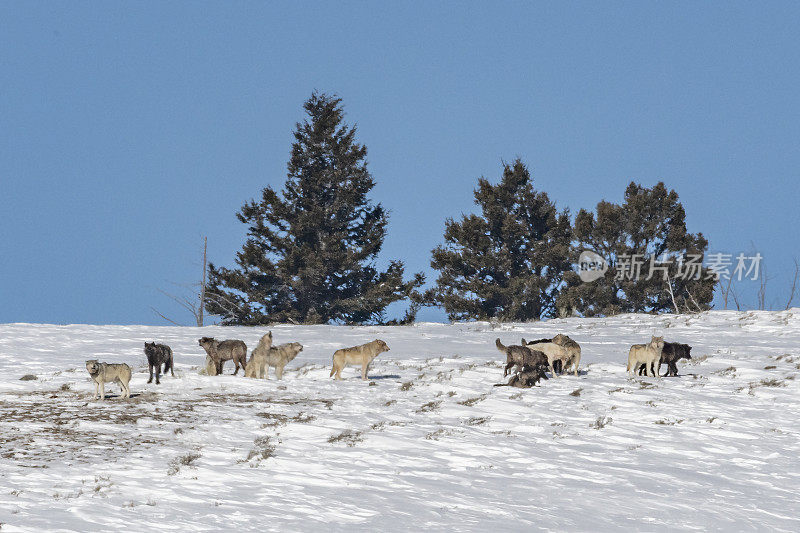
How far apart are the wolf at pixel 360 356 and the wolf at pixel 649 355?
19.8 ft

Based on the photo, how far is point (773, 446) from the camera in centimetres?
1252

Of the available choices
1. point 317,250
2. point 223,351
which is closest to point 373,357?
point 223,351

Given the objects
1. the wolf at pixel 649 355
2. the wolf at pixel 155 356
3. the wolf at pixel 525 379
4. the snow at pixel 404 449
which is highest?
the wolf at pixel 155 356

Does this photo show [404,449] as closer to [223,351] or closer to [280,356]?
[280,356]

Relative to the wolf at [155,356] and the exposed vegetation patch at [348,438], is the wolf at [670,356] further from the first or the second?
the wolf at [155,356]

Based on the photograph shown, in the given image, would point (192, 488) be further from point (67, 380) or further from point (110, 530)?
point (67, 380)

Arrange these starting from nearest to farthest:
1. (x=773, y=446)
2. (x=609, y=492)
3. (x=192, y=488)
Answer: (x=192, y=488) → (x=609, y=492) → (x=773, y=446)

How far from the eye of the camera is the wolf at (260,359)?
17.6 m

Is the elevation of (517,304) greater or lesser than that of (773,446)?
greater

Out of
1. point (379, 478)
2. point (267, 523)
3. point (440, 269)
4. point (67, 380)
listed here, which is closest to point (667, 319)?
point (440, 269)

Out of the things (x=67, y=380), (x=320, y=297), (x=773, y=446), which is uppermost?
(x=320, y=297)

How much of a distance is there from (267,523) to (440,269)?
135 feet

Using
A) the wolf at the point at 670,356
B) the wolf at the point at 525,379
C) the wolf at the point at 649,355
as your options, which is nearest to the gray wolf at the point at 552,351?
the wolf at the point at 525,379

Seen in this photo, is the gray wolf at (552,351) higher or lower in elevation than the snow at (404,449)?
higher
